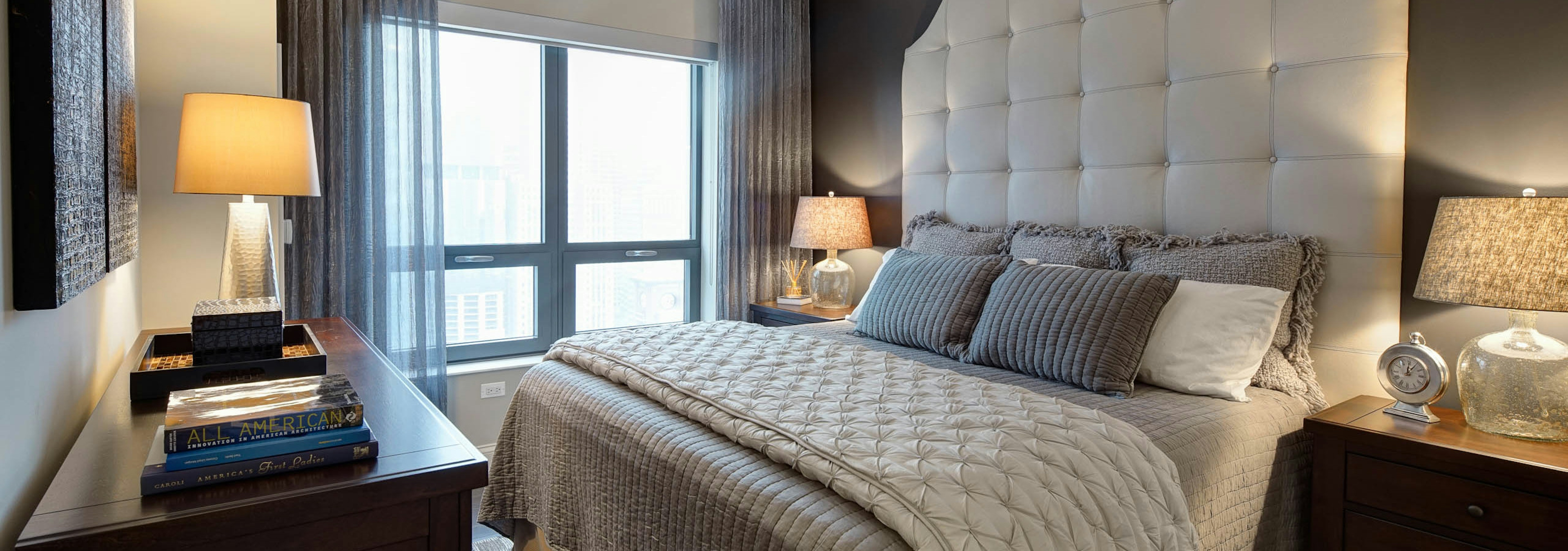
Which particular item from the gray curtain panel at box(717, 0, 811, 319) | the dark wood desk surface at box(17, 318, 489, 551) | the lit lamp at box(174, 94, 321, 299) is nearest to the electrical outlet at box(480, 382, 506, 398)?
the gray curtain panel at box(717, 0, 811, 319)

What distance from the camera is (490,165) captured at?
12.0 feet

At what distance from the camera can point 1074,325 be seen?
2.28 metres

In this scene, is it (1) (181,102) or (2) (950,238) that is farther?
(2) (950,238)

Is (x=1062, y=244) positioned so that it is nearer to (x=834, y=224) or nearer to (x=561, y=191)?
(x=834, y=224)

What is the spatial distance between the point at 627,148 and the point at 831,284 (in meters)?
1.23

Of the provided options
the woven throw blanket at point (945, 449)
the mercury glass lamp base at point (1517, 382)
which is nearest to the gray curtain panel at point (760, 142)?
the woven throw blanket at point (945, 449)

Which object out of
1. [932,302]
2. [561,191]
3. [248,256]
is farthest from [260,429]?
[561,191]

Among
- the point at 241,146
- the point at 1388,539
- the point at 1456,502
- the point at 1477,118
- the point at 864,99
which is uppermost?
the point at 864,99

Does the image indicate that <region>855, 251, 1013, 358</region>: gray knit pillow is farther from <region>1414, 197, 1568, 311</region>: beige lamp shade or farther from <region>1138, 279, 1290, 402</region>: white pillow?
<region>1414, 197, 1568, 311</region>: beige lamp shade

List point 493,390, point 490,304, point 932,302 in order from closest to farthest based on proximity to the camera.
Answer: point 932,302 < point 493,390 < point 490,304

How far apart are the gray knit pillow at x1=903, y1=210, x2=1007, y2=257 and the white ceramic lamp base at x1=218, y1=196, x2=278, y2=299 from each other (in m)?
2.18

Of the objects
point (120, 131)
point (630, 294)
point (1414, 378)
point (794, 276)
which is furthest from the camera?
point (794, 276)

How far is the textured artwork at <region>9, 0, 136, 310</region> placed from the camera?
0.93 m

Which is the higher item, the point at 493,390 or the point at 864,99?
the point at 864,99
